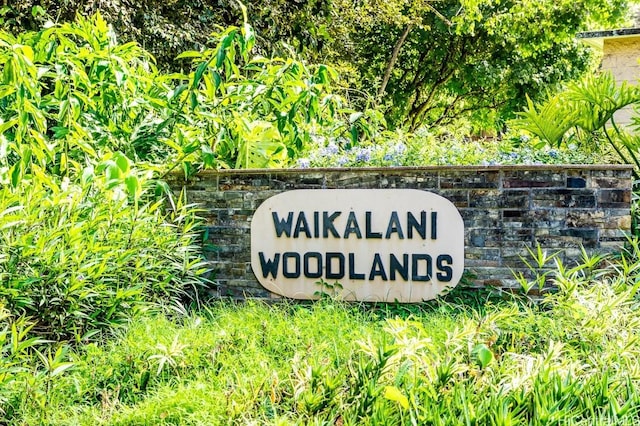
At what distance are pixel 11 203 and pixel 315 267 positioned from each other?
1.80 metres

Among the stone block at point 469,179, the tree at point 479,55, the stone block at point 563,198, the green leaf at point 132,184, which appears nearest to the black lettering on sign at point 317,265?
the stone block at point 469,179

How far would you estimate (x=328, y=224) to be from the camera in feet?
13.8

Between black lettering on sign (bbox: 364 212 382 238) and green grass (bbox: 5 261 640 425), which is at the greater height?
black lettering on sign (bbox: 364 212 382 238)

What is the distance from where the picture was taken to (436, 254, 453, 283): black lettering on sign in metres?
4.00

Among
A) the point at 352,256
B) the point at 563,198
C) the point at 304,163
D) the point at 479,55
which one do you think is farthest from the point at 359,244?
the point at 479,55

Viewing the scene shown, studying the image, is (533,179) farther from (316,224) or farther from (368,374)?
(368,374)

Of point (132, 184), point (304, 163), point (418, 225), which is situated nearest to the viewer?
point (132, 184)

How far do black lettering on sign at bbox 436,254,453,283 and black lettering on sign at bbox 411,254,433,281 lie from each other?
0.05 meters

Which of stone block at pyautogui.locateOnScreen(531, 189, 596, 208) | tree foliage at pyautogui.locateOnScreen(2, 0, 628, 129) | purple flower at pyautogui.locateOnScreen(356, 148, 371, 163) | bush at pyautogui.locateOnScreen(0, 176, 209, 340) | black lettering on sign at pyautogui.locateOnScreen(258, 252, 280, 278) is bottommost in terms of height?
black lettering on sign at pyautogui.locateOnScreen(258, 252, 280, 278)

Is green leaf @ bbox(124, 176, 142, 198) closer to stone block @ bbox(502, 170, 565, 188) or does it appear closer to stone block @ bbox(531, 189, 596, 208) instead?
stone block @ bbox(502, 170, 565, 188)

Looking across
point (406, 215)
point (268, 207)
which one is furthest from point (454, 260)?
point (268, 207)

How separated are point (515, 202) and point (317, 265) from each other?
1.25 metres

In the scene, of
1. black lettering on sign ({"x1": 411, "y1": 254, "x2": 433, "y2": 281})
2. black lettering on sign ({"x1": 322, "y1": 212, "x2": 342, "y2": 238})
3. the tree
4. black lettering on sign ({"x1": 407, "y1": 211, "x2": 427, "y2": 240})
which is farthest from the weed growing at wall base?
the tree

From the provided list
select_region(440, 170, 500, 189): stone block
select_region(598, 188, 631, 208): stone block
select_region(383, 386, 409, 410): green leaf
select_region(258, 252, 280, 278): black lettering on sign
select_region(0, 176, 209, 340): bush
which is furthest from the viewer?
select_region(258, 252, 280, 278): black lettering on sign
